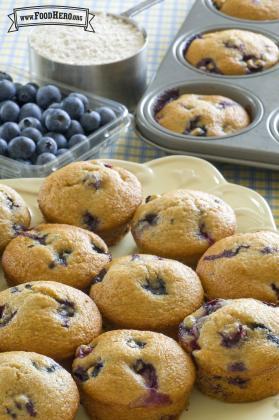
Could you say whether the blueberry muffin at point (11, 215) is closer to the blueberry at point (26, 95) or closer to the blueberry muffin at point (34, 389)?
the blueberry muffin at point (34, 389)

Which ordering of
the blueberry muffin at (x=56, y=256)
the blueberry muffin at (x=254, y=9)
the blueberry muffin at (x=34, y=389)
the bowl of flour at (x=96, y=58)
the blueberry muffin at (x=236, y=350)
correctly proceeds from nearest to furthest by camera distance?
the blueberry muffin at (x=34, y=389), the blueberry muffin at (x=236, y=350), the blueberry muffin at (x=56, y=256), the bowl of flour at (x=96, y=58), the blueberry muffin at (x=254, y=9)

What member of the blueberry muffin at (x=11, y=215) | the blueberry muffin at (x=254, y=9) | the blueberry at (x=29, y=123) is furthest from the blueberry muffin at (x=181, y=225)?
the blueberry muffin at (x=254, y=9)

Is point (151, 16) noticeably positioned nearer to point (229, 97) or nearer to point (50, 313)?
point (229, 97)

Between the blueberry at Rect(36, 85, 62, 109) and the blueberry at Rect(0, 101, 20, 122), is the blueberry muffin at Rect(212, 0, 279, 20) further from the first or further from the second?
the blueberry at Rect(0, 101, 20, 122)

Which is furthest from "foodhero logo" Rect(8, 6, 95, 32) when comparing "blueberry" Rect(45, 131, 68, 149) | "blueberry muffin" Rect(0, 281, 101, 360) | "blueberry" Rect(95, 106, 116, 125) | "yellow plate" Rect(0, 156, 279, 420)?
"blueberry muffin" Rect(0, 281, 101, 360)

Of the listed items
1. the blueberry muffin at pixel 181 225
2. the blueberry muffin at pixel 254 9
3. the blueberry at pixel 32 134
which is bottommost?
the blueberry at pixel 32 134

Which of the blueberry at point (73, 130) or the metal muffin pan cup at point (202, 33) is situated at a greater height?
the metal muffin pan cup at point (202, 33)

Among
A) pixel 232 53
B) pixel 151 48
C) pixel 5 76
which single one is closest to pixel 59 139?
pixel 5 76
